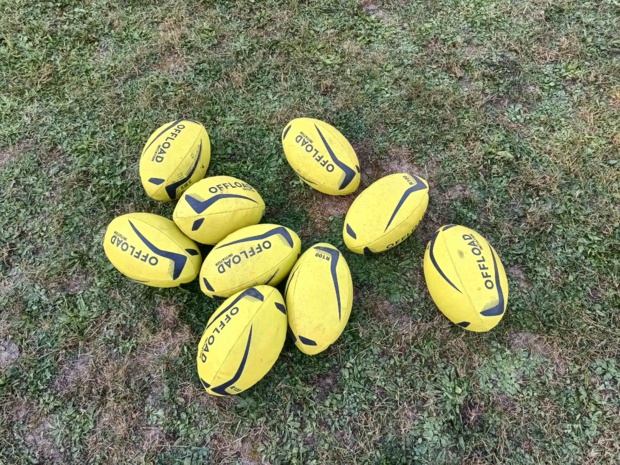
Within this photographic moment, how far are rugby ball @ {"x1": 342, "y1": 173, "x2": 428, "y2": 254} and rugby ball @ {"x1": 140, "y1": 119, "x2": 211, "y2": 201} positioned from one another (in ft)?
3.73

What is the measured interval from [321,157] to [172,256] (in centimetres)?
117

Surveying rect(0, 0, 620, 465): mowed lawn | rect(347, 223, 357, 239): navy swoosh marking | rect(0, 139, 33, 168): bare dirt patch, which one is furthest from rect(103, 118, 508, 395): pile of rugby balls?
rect(0, 139, 33, 168): bare dirt patch

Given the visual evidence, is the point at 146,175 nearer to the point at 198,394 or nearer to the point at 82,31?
the point at 198,394

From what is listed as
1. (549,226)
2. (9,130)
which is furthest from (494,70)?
(9,130)

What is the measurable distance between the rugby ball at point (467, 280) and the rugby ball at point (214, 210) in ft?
3.97

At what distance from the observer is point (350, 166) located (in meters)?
3.31

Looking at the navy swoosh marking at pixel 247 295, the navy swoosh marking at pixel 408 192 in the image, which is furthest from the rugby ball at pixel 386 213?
the navy swoosh marking at pixel 247 295

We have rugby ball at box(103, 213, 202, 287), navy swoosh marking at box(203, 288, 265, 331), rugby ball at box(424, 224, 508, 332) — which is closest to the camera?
navy swoosh marking at box(203, 288, 265, 331)

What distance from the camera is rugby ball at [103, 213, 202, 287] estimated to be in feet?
9.62

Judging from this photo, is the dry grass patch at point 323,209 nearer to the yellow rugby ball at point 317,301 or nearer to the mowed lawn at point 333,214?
the mowed lawn at point 333,214

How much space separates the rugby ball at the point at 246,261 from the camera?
285 cm

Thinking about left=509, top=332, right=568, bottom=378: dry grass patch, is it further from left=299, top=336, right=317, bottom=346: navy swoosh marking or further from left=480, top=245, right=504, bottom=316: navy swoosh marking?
left=299, top=336, right=317, bottom=346: navy swoosh marking

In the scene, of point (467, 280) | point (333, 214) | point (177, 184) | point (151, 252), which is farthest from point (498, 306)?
point (177, 184)

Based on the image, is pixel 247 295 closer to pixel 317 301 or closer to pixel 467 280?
pixel 317 301
